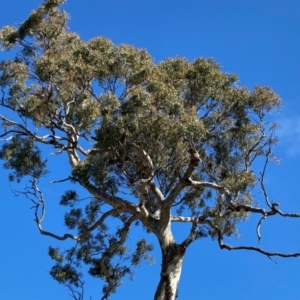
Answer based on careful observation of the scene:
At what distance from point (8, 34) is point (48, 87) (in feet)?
6.90

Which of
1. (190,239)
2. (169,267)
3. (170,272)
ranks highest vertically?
(190,239)

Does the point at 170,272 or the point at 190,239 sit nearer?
the point at 170,272

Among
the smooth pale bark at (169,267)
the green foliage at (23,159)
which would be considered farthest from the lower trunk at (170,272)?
the green foliage at (23,159)

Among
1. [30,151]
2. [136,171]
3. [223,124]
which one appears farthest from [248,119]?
[30,151]

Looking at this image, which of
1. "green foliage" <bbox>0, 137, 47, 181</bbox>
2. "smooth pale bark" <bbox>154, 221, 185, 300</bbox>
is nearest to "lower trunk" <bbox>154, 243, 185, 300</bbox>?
"smooth pale bark" <bbox>154, 221, 185, 300</bbox>

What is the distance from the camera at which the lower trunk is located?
Result: 1402 centimetres

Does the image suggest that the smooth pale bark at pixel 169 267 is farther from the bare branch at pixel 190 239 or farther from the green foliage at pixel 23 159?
the green foliage at pixel 23 159

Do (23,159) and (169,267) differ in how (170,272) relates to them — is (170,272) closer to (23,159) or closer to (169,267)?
(169,267)

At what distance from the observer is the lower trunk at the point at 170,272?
1402 cm

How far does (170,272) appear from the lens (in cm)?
1421

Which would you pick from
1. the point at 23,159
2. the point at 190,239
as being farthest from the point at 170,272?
the point at 23,159

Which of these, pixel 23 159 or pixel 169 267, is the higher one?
pixel 23 159

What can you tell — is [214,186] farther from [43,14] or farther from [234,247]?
[43,14]

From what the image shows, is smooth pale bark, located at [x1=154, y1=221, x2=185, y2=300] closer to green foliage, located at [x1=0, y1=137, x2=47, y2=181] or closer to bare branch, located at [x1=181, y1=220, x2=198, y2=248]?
bare branch, located at [x1=181, y1=220, x2=198, y2=248]
